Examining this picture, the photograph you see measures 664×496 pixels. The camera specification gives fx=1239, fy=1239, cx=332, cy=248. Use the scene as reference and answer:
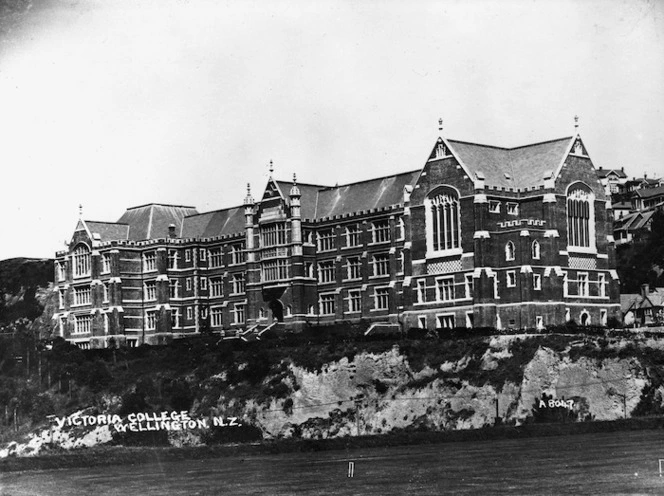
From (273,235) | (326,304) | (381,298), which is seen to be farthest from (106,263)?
(381,298)

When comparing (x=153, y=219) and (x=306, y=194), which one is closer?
(x=306, y=194)

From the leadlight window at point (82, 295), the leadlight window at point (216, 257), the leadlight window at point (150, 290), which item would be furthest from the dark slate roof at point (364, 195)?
the leadlight window at point (82, 295)

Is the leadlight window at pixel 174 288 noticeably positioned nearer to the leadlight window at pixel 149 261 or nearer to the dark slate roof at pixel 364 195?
the leadlight window at pixel 149 261

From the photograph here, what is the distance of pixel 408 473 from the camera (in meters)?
50.2

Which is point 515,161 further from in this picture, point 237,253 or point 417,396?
point 237,253

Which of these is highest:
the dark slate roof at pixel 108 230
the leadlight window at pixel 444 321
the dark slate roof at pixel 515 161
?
the dark slate roof at pixel 515 161

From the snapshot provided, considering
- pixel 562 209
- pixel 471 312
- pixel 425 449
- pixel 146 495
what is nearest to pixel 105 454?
pixel 425 449

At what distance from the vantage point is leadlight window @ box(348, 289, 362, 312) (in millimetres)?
103500

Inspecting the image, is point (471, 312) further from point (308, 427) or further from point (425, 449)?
point (425, 449)

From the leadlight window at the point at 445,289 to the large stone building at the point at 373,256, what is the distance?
95 millimetres

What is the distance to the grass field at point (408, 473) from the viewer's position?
146 feet

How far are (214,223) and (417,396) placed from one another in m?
41.1

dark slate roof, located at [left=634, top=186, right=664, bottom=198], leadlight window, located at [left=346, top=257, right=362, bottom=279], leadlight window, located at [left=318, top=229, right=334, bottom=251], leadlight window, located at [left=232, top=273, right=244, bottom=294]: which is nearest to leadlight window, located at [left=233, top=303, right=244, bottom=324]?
leadlight window, located at [left=232, top=273, right=244, bottom=294]

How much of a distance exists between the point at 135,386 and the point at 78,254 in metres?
30.1
